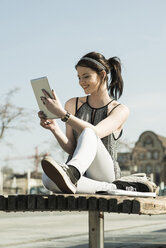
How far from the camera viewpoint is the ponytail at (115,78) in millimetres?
4105

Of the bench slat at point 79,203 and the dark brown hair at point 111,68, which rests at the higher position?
the dark brown hair at point 111,68

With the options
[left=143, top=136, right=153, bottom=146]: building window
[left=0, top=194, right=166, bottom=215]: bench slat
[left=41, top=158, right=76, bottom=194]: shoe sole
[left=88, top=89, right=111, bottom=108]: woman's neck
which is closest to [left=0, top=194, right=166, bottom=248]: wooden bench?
[left=0, top=194, right=166, bottom=215]: bench slat

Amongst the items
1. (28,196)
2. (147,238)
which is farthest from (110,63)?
(147,238)

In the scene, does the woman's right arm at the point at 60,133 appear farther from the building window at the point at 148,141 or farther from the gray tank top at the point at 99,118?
the building window at the point at 148,141

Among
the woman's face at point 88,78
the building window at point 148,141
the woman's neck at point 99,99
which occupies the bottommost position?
the woman's neck at point 99,99

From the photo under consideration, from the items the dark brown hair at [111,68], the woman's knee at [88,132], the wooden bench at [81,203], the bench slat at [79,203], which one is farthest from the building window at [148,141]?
the bench slat at [79,203]

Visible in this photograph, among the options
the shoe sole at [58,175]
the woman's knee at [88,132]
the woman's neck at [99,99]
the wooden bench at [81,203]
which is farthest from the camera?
the woman's neck at [99,99]

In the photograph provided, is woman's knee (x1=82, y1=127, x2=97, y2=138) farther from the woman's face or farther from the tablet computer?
the woman's face

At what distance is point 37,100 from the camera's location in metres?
3.57

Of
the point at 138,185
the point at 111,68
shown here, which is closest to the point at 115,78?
the point at 111,68

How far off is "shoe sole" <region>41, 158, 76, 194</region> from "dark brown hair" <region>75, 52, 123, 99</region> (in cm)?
117

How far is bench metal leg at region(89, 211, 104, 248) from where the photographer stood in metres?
3.53

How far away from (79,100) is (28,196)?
1.40m

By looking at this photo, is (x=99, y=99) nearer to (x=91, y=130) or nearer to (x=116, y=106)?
(x=116, y=106)
